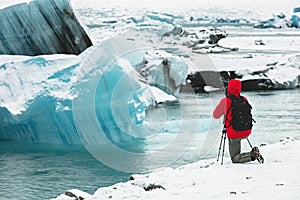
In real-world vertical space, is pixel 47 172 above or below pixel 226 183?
below

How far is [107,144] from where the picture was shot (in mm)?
10500

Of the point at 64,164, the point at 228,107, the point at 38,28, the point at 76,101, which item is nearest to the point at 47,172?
the point at 64,164

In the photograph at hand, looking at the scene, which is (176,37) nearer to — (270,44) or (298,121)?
(270,44)

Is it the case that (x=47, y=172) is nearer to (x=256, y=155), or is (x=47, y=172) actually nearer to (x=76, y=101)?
(x=76, y=101)

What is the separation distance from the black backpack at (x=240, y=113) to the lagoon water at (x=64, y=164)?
3.08m

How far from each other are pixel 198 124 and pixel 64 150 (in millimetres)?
3587

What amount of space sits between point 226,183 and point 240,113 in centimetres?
89

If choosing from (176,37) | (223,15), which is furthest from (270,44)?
(223,15)

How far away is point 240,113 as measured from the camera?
5.06 m

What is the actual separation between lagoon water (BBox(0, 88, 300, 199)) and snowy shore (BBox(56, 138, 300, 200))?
226 centimetres

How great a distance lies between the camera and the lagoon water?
25.6 ft

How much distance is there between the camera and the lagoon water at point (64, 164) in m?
7.79

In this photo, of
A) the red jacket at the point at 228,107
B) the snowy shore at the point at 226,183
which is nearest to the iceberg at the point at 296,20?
the snowy shore at the point at 226,183

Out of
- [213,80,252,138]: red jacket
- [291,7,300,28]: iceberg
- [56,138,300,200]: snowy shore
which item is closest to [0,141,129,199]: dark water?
[56,138,300,200]: snowy shore
